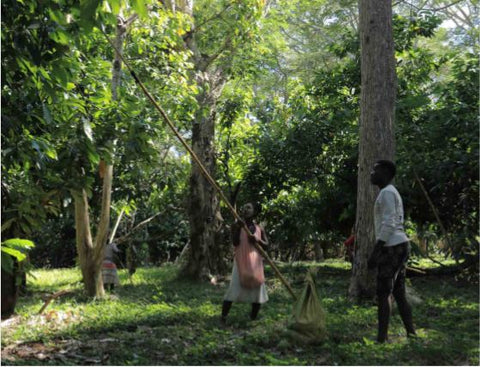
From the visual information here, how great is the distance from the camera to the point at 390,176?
594 centimetres

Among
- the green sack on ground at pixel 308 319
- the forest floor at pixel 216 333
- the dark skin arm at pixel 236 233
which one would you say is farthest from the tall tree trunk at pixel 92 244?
the green sack on ground at pixel 308 319

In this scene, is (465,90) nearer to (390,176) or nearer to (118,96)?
(390,176)

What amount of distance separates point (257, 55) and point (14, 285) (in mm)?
10315

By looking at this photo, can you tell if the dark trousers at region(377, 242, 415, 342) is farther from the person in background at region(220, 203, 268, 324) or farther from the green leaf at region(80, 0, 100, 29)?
the green leaf at region(80, 0, 100, 29)

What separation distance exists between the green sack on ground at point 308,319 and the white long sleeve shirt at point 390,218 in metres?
0.90

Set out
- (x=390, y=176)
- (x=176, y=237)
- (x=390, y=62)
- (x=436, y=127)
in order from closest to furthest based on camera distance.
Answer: (x=390, y=176), (x=390, y=62), (x=436, y=127), (x=176, y=237)

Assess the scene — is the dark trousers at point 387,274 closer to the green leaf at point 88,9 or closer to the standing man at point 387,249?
the standing man at point 387,249

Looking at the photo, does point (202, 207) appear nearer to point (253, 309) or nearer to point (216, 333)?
point (253, 309)

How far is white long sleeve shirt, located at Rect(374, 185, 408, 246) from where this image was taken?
5.72 meters

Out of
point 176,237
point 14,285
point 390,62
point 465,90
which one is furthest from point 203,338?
point 176,237

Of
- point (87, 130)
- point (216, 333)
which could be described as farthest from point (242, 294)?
point (87, 130)

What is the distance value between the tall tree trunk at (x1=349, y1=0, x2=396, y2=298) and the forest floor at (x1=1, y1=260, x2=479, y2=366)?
2.76ft

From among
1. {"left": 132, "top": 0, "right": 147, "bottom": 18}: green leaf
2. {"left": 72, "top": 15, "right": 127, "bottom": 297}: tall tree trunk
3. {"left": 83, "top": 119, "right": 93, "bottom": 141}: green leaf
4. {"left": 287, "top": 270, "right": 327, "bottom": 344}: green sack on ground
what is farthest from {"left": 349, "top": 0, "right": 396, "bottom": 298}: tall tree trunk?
{"left": 132, "top": 0, "right": 147, "bottom": 18}: green leaf

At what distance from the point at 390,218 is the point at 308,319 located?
4.55 ft
